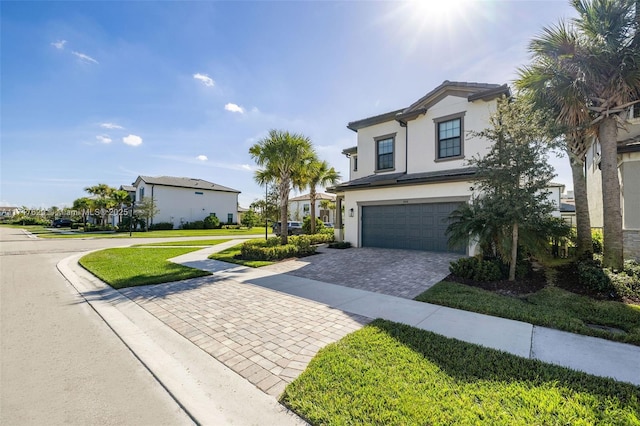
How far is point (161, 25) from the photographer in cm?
992

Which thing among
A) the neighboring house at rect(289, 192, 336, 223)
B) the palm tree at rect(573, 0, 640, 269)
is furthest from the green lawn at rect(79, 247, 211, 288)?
the neighboring house at rect(289, 192, 336, 223)

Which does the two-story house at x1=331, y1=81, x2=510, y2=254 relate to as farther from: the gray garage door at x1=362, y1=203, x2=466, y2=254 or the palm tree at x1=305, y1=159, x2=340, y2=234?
the palm tree at x1=305, y1=159, x2=340, y2=234

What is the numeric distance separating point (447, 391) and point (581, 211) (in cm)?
992

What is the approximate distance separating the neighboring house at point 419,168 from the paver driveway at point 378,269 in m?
1.45

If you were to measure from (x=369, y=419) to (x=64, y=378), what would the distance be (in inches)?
146

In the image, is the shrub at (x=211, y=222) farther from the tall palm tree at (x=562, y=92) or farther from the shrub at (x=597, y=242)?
the shrub at (x=597, y=242)

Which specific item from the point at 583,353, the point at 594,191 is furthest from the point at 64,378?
the point at 594,191

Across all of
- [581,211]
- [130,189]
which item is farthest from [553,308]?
[130,189]

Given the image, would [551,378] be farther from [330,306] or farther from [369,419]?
[330,306]

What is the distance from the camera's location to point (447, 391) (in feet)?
9.93

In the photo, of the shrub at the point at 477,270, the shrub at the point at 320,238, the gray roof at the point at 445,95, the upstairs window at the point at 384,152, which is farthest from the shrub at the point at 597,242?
the shrub at the point at 320,238

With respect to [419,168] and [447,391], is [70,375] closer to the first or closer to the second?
[447,391]

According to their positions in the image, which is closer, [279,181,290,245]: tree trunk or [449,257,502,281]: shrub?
[449,257,502,281]: shrub

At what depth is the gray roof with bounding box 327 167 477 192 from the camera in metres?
12.0
